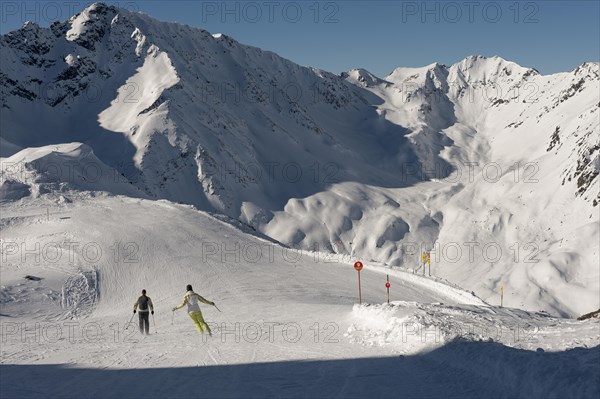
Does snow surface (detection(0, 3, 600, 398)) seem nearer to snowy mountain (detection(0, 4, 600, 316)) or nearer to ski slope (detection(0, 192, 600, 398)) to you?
ski slope (detection(0, 192, 600, 398))

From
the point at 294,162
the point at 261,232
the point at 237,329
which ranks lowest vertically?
the point at 237,329

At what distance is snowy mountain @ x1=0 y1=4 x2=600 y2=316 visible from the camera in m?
108

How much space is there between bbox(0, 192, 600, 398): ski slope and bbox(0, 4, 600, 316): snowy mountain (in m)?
61.8

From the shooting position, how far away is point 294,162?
151 meters

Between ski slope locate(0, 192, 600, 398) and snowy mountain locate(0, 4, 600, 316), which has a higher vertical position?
snowy mountain locate(0, 4, 600, 316)

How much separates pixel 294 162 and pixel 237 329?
134912 millimetres

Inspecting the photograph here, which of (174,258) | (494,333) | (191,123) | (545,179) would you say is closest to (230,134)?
(191,123)

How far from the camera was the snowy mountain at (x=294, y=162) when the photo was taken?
108 m

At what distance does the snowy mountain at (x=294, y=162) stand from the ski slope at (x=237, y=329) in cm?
6183

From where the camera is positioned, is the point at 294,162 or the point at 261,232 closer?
the point at 261,232

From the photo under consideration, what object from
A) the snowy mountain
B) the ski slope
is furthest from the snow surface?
the snowy mountain

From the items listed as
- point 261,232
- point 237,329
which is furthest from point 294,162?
point 237,329

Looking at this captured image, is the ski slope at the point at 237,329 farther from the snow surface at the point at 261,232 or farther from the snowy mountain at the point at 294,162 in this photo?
the snowy mountain at the point at 294,162

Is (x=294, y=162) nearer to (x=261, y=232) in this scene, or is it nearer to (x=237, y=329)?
(x=261, y=232)
